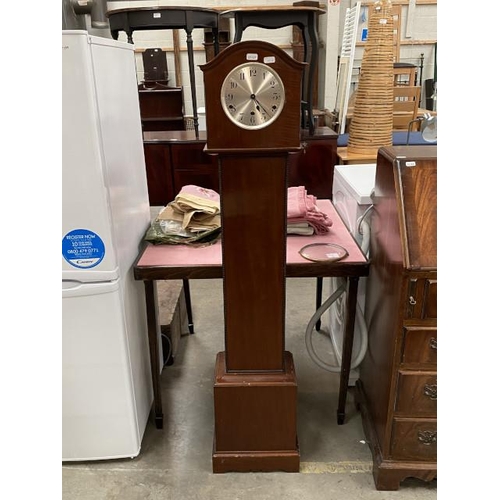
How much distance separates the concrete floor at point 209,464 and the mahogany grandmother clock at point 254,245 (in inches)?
3.1

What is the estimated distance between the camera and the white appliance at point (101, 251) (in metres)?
1.26

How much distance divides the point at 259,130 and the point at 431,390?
3.12 feet

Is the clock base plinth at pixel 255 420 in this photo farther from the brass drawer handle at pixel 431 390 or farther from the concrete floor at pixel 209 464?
the brass drawer handle at pixel 431 390

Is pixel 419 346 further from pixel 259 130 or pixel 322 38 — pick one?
pixel 322 38

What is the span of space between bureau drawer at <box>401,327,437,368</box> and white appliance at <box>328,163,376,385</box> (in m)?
0.41

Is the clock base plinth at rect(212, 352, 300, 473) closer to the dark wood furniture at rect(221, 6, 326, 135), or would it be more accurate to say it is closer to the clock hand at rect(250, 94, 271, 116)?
the clock hand at rect(250, 94, 271, 116)

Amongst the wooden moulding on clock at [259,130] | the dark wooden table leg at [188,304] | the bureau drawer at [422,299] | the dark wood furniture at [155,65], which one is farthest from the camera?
the dark wood furniture at [155,65]

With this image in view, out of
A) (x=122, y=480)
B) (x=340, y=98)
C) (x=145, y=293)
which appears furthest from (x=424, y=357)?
(x=340, y=98)

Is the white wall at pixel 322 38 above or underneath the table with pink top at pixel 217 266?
above

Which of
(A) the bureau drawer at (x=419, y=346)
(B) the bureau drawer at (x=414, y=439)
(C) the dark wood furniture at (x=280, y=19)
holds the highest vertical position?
(C) the dark wood furniture at (x=280, y=19)

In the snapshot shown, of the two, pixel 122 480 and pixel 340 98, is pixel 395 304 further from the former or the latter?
pixel 340 98

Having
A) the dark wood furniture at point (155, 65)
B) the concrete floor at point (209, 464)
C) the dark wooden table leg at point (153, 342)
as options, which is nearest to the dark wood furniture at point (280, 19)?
the dark wooden table leg at point (153, 342)

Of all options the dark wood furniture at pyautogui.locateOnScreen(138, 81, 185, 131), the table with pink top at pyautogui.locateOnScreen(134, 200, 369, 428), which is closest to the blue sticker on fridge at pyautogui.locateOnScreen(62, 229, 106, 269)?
the table with pink top at pyautogui.locateOnScreen(134, 200, 369, 428)

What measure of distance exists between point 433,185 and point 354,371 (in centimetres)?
106
